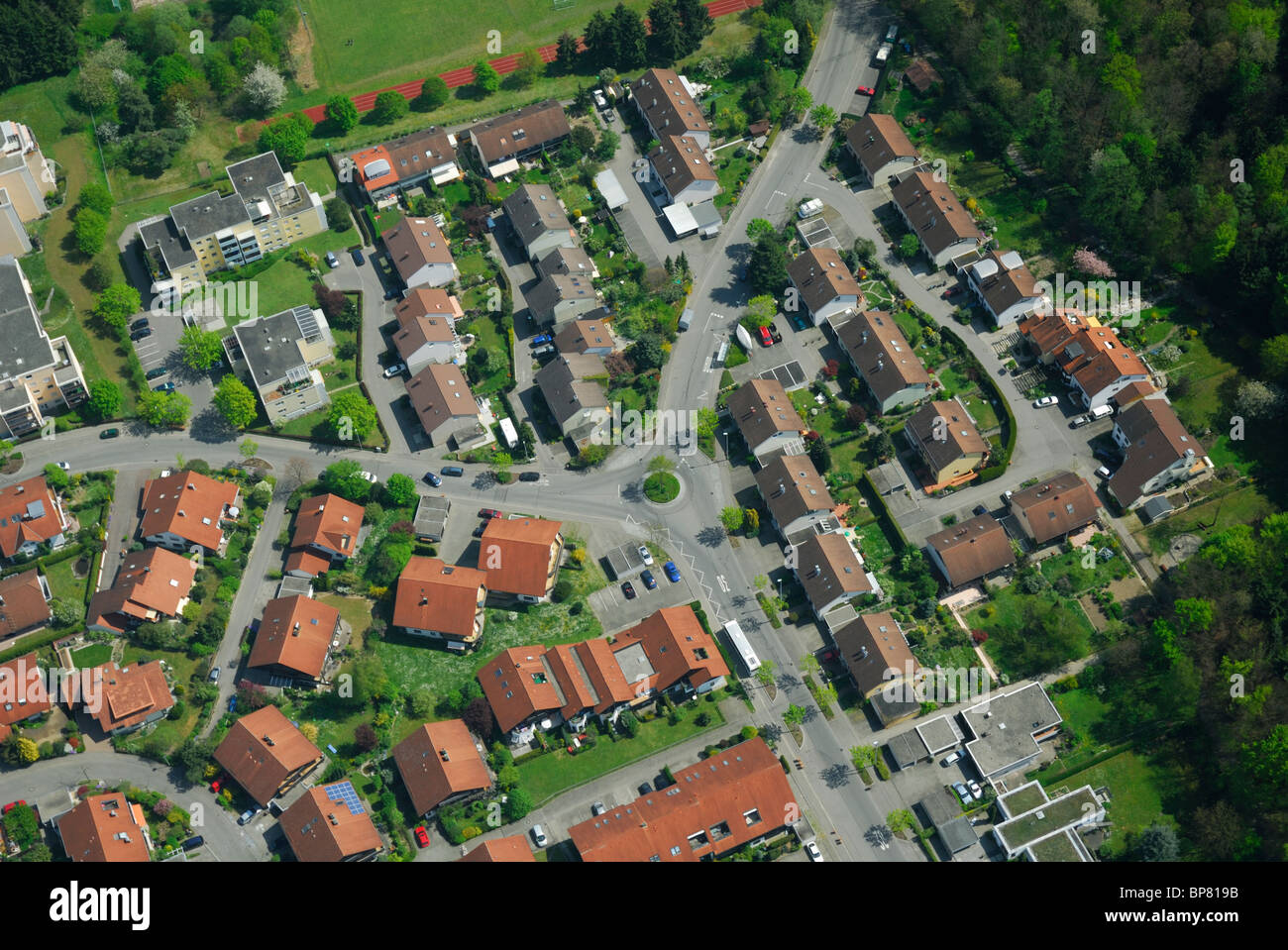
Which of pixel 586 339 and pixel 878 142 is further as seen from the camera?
pixel 878 142

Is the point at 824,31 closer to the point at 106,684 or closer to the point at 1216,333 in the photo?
the point at 1216,333

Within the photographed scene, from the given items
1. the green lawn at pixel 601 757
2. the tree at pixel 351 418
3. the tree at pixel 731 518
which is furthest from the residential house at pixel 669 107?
the green lawn at pixel 601 757

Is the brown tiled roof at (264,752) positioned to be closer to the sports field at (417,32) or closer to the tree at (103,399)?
the tree at (103,399)

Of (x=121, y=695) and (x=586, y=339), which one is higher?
(x=586, y=339)

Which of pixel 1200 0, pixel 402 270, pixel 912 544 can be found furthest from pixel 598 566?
pixel 1200 0

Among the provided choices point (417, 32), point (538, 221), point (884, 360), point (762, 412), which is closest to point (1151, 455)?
point (884, 360)

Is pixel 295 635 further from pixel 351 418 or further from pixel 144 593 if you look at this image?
pixel 351 418
